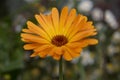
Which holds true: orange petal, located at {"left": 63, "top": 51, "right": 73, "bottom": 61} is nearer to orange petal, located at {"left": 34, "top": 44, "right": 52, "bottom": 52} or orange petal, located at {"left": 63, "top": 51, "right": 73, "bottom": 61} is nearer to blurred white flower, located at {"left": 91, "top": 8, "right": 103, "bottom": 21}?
orange petal, located at {"left": 34, "top": 44, "right": 52, "bottom": 52}

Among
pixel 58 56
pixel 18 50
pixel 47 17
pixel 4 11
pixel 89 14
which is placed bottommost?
pixel 58 56

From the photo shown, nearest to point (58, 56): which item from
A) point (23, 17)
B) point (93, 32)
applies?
point (93, 32)

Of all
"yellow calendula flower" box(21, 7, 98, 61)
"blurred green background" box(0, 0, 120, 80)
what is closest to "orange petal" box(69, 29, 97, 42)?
"yellow calendula flower" box(21, 7, 98, 61)

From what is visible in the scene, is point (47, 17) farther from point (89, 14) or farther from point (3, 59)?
point (89, 14)

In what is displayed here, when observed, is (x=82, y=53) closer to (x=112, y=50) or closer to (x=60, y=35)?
(x=112, y=50)

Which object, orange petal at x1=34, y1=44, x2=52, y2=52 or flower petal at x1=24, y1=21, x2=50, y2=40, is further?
flower petal at x1=24, y1=21, x2=50, y2=40

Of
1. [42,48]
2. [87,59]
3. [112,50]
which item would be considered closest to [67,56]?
[42,48]

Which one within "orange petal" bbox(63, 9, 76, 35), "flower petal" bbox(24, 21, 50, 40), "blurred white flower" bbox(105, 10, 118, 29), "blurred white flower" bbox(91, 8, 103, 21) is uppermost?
"blurred white flower" bbox(91, 8, 103, 21)
